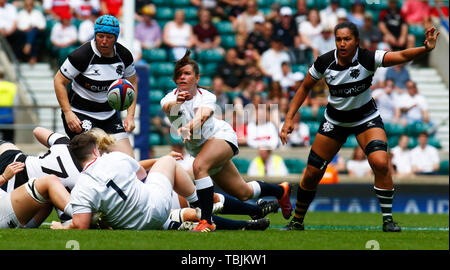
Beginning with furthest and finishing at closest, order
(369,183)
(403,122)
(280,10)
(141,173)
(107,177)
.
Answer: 1. (280,10)
2. (403,122)
3. (369,183)
4. (141,173)
5. (107,177)

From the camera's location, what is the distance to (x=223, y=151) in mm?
7785

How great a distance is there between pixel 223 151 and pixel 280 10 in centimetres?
1090

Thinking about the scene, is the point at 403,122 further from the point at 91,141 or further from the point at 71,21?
the point at 91,141

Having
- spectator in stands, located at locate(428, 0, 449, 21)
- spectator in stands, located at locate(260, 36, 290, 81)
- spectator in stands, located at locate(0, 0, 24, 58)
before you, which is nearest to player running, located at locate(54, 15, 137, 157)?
spectator in stands, located at locate(260, 36, 290, 81)

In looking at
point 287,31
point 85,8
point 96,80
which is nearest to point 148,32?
point 85,8

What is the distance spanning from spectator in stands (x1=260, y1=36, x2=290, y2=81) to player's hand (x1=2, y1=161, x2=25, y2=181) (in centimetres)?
1025

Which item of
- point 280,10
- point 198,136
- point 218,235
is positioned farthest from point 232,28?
point 218,235

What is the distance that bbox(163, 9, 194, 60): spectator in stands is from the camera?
17.6m

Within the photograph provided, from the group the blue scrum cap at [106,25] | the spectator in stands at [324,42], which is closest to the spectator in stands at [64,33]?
the spectator in stands at [324,42]

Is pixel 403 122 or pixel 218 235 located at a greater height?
pixel 218 235

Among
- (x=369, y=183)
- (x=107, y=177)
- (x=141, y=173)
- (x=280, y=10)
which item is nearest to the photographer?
(x=107, y=177)

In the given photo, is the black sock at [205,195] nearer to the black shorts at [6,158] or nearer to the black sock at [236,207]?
the black sock at [236,207]

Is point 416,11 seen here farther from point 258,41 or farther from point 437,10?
point 258,41

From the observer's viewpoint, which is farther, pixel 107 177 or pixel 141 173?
pixel 141 173
